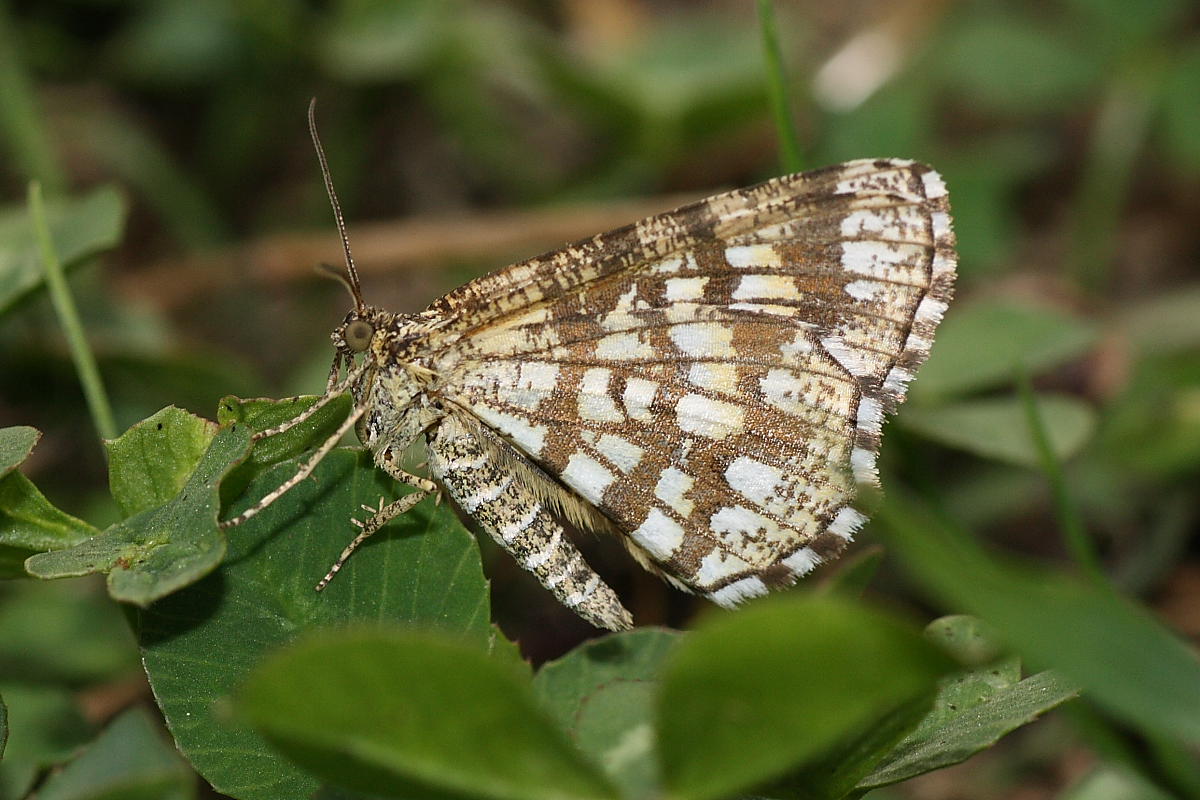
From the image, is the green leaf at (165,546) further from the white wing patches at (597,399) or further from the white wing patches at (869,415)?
the white wing patches at (869,415)

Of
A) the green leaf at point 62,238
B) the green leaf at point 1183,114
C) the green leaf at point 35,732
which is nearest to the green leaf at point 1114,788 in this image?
the green leaf at point 35,732

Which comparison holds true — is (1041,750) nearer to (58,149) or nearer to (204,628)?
(204,628)

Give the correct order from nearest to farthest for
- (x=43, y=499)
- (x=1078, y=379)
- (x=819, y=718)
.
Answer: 1. (x=819, y=718)
2. (x=43, y=499)
3. (x=1078, y=379)

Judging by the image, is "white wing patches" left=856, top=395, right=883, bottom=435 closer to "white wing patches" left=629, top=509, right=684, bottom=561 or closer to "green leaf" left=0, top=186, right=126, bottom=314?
"white wing patches" left=629, top=509, right=684, bottom=561

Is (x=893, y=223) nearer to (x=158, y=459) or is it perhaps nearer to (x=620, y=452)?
(x=620, y=452)

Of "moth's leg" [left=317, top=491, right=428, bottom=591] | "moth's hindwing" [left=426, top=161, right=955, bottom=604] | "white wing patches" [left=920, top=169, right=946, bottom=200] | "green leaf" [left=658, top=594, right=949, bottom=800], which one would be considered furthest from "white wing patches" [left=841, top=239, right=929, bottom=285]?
"green leaf" [left=658, top=594, right=949, bottom=800]

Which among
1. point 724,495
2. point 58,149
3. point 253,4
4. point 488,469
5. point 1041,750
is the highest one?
point 253,4

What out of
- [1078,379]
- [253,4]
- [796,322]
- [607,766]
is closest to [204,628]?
[607,766]
